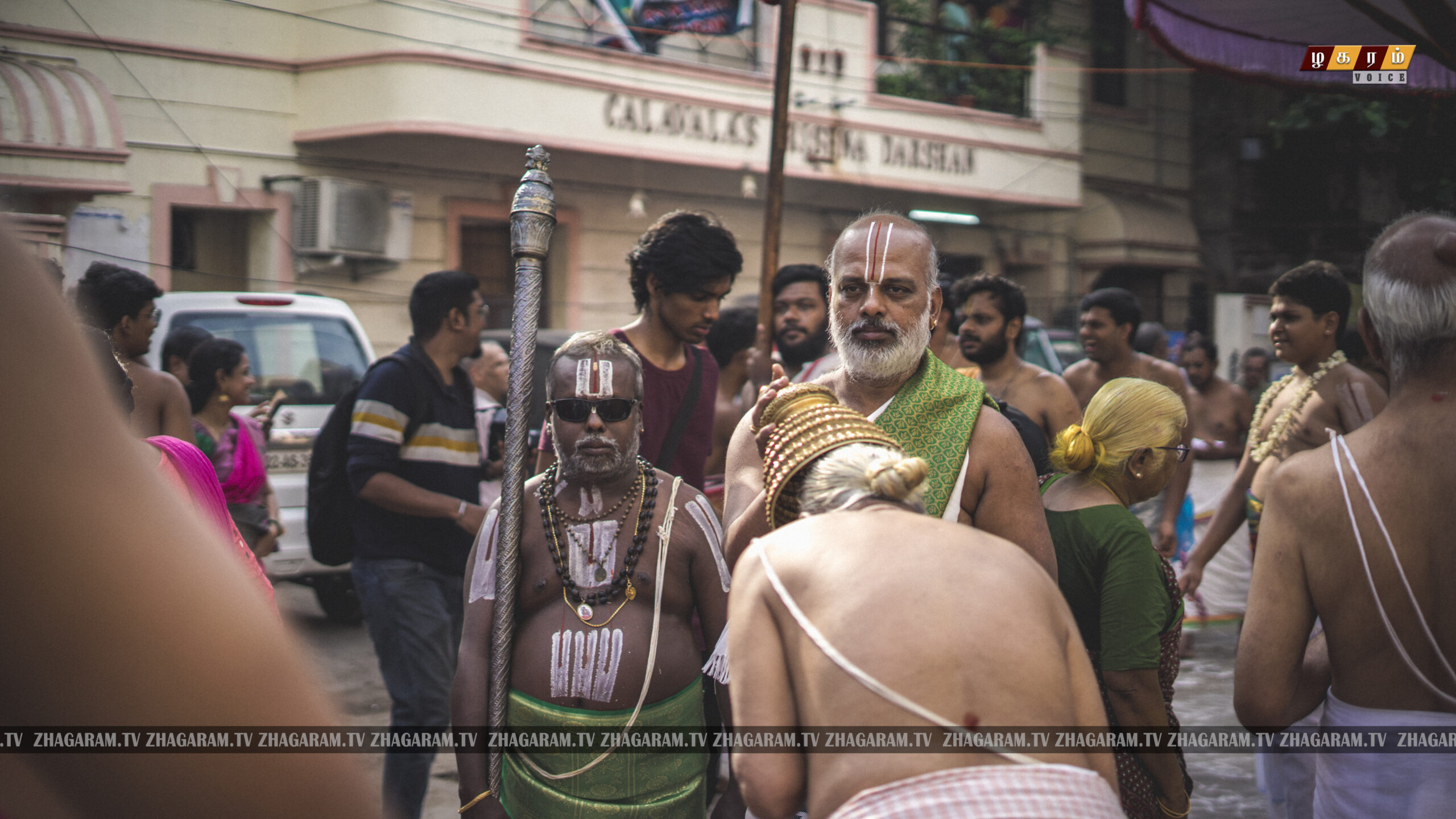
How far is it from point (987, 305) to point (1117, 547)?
2.84m

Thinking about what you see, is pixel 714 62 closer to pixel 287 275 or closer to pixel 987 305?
pixel 287 275

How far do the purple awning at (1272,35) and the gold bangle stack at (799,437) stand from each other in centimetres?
300

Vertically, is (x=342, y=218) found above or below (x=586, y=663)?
above

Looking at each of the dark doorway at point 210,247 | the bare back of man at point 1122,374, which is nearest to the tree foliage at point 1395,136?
the bare back of man at point 1122,374

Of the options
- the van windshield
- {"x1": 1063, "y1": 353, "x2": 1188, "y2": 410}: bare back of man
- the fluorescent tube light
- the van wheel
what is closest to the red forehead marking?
{"x1": 1063, "y1": 353, "x2": 1188, "y2": 410}: bare back of man

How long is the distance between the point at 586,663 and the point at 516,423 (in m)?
0.66

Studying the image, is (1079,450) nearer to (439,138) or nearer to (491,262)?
(439,138)

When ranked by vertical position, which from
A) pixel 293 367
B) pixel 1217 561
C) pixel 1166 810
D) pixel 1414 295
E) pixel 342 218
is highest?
pixel 342 218

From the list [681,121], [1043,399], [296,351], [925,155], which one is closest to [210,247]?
[296,351]

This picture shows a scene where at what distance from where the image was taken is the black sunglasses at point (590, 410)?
Result: 10.3 feet

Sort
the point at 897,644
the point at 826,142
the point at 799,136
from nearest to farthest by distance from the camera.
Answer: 1. the point at 897,644
2. the point at 799,136
3. the point at 826,142

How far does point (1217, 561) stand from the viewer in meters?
8.18

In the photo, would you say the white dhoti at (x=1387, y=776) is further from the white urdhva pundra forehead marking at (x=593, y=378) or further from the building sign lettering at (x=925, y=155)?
the building sign lettering at (x=925, y=155)

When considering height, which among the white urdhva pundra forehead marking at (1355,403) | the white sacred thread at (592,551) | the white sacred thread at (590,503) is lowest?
the white sacred thread at (592,551)
